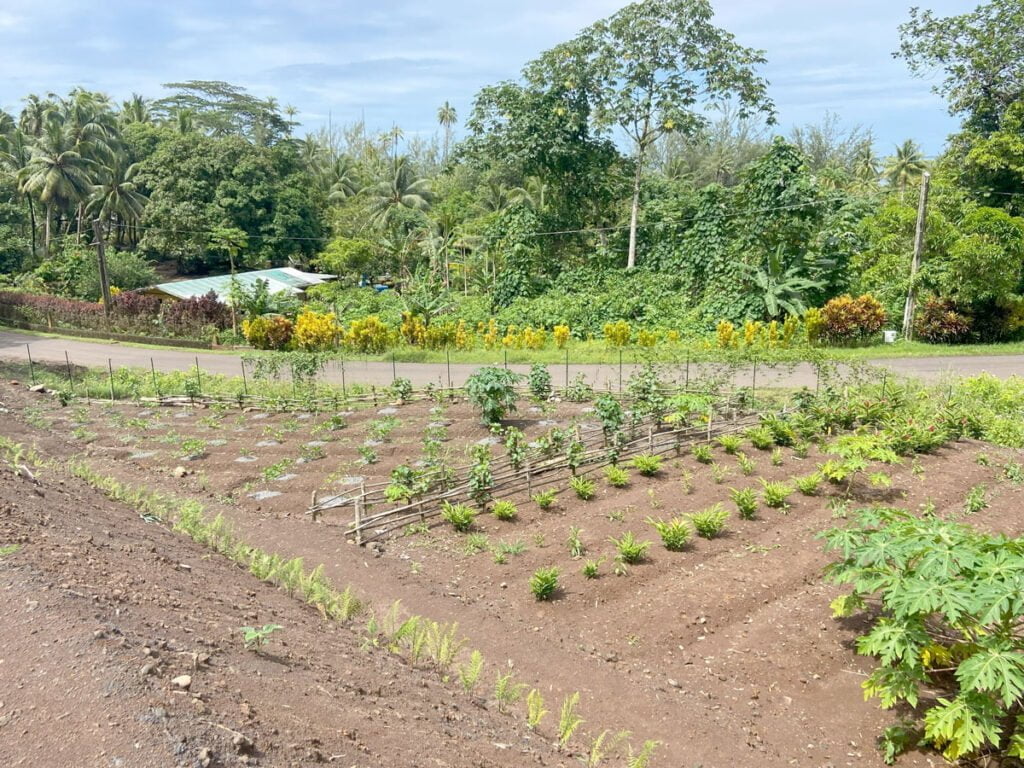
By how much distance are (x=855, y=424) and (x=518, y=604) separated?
8.02m

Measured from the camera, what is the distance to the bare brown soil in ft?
18.5

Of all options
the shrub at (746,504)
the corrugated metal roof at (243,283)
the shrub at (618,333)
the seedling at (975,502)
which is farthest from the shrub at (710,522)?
the corrugated metal roof at (243,283)

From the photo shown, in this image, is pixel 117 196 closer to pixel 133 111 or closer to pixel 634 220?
pixel 133 111

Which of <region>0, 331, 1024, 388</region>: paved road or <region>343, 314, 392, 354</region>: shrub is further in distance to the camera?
<region>343, 314, 392, 354</region>: shrub

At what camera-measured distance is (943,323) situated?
24125 mm

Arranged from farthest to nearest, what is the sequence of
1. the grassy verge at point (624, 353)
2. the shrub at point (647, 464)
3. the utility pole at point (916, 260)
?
the utility pole at point (916, 260) → the grassy verge at point (624, 353) → the shrub at point (647, 464)

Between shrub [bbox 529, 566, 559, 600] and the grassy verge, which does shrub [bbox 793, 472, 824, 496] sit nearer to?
shrub [bbox 529, 566, 559, 600]

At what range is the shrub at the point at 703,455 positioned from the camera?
11.3 m

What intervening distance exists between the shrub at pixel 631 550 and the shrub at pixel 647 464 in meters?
2.33

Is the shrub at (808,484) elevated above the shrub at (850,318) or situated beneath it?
situated beneath

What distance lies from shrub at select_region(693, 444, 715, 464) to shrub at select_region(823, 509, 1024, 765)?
16.6 ft

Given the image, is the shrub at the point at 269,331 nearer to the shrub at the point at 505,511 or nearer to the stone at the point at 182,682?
the shrub at the point at 505,511

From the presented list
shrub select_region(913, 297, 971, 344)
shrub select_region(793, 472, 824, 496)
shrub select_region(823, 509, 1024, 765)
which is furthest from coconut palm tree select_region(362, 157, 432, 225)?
shrub select_region(823, 509, 1024, 765)

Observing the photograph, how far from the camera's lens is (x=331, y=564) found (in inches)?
346
